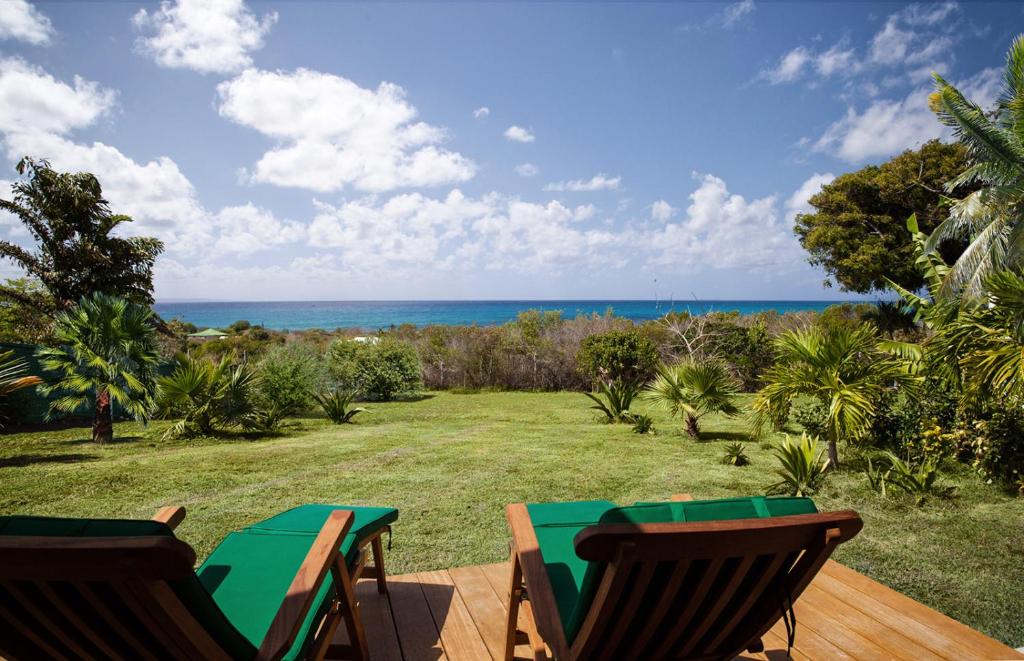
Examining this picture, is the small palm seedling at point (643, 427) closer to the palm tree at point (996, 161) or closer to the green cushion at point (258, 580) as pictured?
the palm tree at point (996, 161)

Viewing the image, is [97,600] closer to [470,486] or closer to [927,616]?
[927,616]

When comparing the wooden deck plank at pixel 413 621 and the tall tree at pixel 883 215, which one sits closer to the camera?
the wooden deck plank at pixel 413 621

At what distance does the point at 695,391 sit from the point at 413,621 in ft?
20.3

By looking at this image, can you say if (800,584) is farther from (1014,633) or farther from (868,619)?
(1014,633)

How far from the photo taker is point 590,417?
10156mm

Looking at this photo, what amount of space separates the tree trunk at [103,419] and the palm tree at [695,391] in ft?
28.0

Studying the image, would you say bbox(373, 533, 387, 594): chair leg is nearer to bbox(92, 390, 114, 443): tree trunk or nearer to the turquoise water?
→ bbox(92, 390, 114, 443): tree trunk

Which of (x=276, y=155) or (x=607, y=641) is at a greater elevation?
(x=276, y=155)

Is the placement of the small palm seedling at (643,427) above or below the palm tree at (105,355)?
below

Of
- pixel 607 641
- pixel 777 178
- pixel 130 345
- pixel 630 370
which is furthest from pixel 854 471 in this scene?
pixel 777 178

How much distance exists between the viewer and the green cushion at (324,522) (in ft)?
7.59

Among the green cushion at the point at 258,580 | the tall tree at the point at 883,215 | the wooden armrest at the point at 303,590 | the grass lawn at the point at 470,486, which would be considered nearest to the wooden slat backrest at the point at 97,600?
the wooden armrest at the point at 303,590

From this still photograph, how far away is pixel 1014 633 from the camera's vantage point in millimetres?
2648

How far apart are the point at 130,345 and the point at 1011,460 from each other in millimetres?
11140
